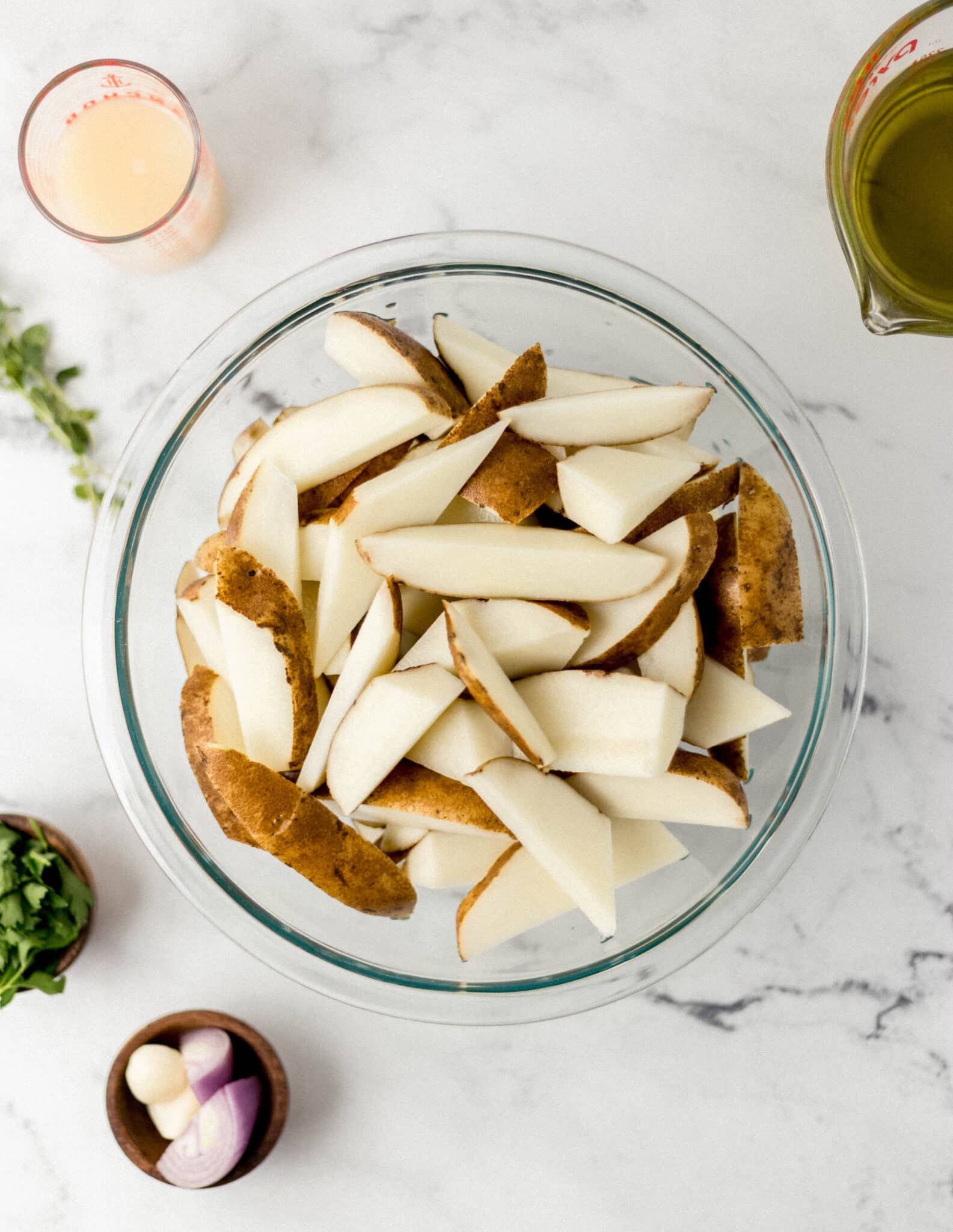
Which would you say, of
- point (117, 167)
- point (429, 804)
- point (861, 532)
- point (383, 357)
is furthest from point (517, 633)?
point (117, 167)

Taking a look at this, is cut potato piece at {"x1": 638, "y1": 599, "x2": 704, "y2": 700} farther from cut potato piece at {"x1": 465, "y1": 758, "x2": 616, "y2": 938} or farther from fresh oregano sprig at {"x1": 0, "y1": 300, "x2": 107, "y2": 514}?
fresh oregano sprig at {"x1": 0, "y1": 300, "x2": 107, "y2": 514}

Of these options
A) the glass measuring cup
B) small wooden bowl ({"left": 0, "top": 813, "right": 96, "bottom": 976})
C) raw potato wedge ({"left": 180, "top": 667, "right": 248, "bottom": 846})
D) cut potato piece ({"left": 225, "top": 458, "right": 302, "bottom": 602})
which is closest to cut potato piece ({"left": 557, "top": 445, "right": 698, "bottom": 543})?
cut potato piece ({"left": 225, "top": 458, "right": 302, "bottom": 602})

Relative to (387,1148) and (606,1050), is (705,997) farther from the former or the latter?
(387,1148)

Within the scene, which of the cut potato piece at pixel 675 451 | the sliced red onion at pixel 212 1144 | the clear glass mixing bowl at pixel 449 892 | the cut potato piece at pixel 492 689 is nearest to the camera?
the cut potato piece at pixel 492 689

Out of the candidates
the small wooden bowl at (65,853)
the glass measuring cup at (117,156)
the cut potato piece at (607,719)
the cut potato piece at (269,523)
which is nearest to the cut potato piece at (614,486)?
the cut potato piece at (607,719)

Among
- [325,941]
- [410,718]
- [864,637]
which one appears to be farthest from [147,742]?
[864,637]

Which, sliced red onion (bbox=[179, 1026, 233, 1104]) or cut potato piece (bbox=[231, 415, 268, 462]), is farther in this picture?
sliced red onion (bbox=[179, 1026, 233, 1104])

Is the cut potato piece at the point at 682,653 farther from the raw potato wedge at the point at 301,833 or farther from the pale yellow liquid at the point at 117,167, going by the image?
the pale yellow liquid at the point at 117,167
